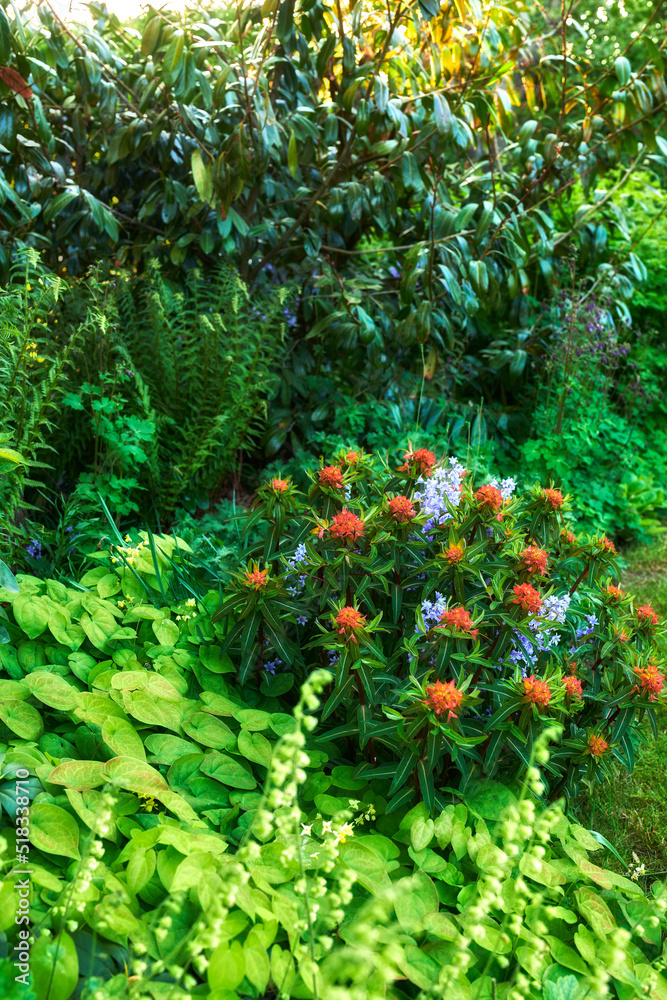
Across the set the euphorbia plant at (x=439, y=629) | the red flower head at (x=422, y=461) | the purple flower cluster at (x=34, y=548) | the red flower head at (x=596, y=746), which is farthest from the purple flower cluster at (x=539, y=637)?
the purple flower cluster at (x=34, y=548)

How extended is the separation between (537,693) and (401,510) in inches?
22.4

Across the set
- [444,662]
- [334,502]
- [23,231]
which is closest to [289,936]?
[444,662]

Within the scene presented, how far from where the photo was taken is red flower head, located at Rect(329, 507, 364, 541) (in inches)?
71.2

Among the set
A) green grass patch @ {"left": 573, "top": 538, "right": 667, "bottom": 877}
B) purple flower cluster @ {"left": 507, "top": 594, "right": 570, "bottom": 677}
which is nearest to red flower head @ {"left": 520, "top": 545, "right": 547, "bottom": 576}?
purple flower cluster @ {"left": 507, "top": 594, "right": 570, "bottom": 677}

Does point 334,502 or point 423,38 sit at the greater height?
point 423,38

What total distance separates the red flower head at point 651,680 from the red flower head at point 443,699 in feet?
1.95

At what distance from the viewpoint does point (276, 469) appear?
3.38 metres

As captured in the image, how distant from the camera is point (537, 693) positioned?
5.26ft

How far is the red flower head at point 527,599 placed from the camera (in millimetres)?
1729

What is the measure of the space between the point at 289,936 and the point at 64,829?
1.52 ft

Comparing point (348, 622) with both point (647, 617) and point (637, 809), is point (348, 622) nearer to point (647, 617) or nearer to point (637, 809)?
point (647, 617)

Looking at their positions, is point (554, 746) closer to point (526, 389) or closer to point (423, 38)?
point (526, 389)

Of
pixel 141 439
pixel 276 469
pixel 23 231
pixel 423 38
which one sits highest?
pixel 423 38

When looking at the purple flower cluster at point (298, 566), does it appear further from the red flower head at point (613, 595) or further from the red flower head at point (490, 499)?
the red flower head at point (613, 595)
